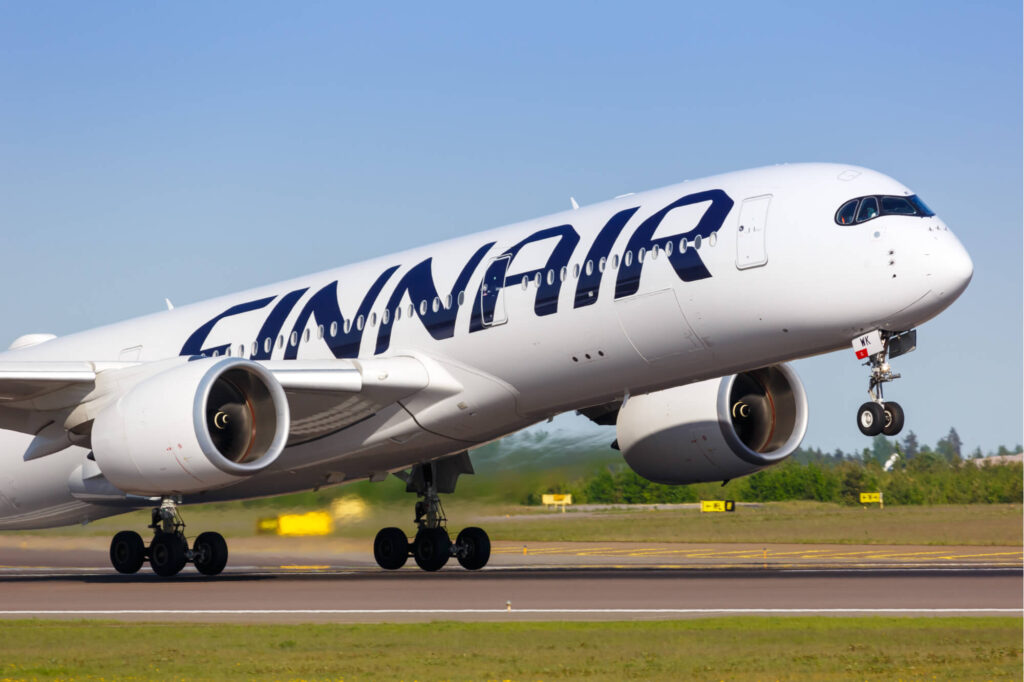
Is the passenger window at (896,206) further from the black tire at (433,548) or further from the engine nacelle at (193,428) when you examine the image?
the black tire at (433,548)

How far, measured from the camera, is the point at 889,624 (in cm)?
1612

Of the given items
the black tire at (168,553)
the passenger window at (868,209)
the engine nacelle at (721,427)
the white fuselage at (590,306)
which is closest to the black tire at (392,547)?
the white fuselage at (590,306)

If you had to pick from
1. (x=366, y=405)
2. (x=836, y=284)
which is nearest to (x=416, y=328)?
(x=366, y=405)

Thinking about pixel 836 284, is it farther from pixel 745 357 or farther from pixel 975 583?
pixel 975 583

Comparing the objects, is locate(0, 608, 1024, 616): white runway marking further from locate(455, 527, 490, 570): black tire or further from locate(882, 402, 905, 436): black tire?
locate(455, 527, 490, 570): black tire

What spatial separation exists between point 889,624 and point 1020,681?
4.32 meters

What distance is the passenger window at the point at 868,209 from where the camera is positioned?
20.5 m

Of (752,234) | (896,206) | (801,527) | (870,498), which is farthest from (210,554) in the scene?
(870,498)

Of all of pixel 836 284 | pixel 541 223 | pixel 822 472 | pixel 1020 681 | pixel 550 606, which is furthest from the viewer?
pixel 822 472

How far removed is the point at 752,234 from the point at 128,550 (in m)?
15.4

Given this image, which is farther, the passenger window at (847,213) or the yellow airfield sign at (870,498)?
the yellow airfield sign at (870,498)

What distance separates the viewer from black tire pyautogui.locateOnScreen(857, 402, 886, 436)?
20.2 metres

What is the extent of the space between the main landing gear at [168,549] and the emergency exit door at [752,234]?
13189mm

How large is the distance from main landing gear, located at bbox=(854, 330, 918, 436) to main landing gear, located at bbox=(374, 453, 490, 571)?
10.9 m
